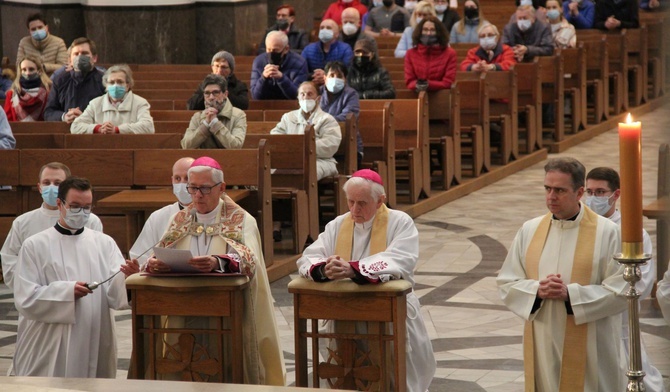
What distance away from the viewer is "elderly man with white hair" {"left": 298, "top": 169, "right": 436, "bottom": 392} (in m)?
5.71

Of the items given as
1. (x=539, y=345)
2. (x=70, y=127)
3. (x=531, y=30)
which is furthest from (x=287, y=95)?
(x=539, y=345)

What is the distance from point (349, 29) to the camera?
13820 millimetres

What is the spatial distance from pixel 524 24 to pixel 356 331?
9.85 meters

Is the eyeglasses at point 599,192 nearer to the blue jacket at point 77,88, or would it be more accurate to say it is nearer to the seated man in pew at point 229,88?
the seated man in pew at point 229,88

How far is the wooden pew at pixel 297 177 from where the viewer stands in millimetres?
9922

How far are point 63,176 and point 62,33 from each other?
9977 millimetres

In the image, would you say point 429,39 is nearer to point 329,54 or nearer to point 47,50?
point 329,54

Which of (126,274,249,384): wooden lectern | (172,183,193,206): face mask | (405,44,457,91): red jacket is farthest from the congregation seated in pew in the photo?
(126,274,249,384): wooden lectern

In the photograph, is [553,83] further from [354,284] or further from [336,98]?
[354,284]

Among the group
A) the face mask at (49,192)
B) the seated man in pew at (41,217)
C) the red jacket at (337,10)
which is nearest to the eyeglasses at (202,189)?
the seated man in pew at (41,217)

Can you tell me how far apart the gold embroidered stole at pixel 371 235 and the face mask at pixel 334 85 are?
493 centimetres

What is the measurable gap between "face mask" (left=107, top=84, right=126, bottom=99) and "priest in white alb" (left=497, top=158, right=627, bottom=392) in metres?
5.43

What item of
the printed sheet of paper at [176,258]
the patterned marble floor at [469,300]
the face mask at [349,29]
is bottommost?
the patterned marble floor at [469,300]

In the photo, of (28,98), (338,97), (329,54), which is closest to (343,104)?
(338,97)
